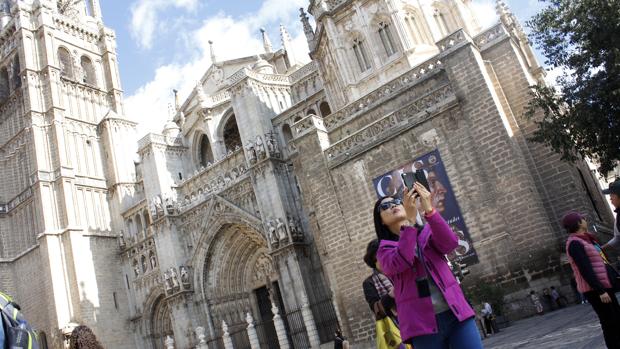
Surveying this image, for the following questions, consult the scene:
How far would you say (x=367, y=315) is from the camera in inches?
561

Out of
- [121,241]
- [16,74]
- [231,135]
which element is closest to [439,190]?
[231,135]

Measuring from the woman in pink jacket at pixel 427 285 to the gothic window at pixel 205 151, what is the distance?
26.3 m

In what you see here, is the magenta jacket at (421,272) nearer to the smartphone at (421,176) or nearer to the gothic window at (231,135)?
the smartphone at (421,176)

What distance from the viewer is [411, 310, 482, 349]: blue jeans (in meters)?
2.66

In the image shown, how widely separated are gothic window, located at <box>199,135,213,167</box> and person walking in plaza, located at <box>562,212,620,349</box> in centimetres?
2523

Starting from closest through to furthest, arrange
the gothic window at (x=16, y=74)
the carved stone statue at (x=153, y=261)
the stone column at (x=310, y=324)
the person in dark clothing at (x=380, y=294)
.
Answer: the person in dark clothing at (x=380, y=294) → the stone column at (x=310, y=324) → the carved stone statue at (x=153, y=261) → the gothic window at (x=16, y=74)

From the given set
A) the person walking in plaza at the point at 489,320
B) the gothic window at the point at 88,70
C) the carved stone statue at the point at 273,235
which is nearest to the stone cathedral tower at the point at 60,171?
the gothic window at the point at 88,70

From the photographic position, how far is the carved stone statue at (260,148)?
22.0m

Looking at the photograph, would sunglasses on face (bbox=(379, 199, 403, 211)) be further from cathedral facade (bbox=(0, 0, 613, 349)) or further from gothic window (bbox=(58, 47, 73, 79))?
gothic window (bbox=(58, 47, 73, 79))

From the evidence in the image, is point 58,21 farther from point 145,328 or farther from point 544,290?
point 544,290

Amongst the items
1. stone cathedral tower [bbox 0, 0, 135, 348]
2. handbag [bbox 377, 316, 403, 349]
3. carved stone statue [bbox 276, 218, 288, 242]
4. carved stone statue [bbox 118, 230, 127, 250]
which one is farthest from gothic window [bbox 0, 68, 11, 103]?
handbag [bbox 377, 316, 403, 349]

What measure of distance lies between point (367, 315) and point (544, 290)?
4.58 meters

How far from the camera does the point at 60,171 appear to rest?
2728 cm

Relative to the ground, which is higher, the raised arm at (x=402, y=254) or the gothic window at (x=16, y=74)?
the gothic window at (x=16, y=74)
